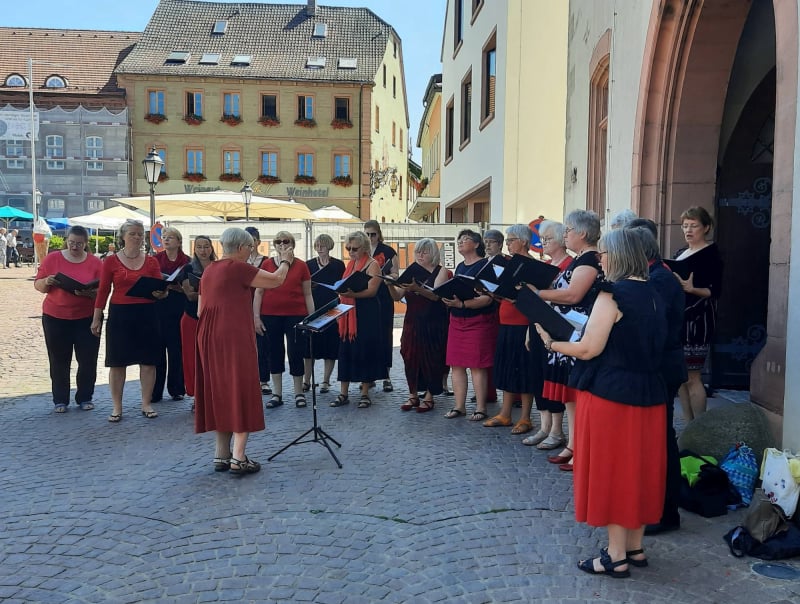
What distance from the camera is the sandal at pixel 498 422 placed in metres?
7.27

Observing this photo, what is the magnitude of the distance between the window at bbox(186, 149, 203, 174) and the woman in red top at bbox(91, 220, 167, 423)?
3600cm

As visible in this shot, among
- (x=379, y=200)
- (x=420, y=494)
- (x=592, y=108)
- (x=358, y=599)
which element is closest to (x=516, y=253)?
(x=420, y=494)

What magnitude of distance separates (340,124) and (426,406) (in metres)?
36.6

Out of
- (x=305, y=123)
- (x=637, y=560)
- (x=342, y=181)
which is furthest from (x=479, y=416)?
(x=305, y=123)

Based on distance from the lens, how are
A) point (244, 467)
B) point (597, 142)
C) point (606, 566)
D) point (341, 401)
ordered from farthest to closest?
point (597, 142), point (341, 401), point (244, 467), point (606, 566)

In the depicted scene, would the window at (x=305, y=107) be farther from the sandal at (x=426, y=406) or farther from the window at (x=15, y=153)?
the sandal at (x=426, y=406)

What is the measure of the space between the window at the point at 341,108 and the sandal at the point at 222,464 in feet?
128

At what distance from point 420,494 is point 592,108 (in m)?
7.92

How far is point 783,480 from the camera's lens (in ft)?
15.0

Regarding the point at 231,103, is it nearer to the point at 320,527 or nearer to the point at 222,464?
the point at 222,464

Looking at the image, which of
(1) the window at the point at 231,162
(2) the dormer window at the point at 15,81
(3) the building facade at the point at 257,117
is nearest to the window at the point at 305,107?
Result: (3) the building facade at the point at 257,117

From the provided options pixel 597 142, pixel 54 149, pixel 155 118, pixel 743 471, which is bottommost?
pixel 743 471

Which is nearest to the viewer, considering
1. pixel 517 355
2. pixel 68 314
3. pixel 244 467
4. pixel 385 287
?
pixel 244 467

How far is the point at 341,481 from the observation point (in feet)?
18.4
